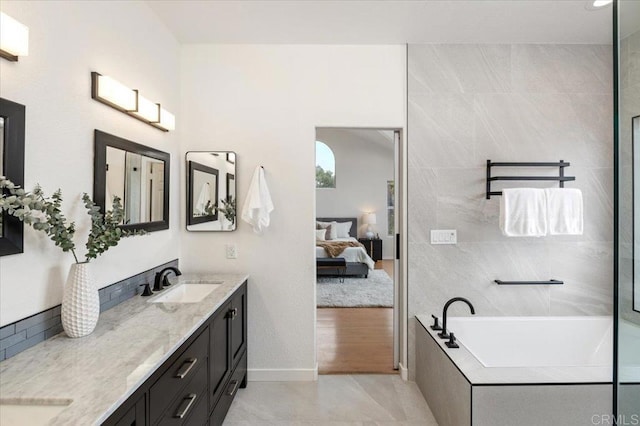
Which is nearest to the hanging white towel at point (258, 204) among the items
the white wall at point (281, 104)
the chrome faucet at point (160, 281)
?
the white wall at point (281, 104)

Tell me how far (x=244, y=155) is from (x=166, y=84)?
2.53 feet

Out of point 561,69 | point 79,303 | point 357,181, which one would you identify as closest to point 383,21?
point 561,69

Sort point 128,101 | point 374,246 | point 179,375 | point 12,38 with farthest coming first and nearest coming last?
point 374,246 → point 128,101 → point 179,375 → point 12,38

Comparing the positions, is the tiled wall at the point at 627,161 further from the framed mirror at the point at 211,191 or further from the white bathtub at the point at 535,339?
the framed mirror at the point at 211,191

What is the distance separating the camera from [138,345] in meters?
1.29

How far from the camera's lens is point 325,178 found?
8.27 meters

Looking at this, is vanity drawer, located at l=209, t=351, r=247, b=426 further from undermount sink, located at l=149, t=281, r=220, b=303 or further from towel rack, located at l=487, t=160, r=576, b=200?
towel rack, located at l=487, t=160, r=576, b=200

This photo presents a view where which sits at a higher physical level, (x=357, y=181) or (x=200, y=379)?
(x=357, y=181)

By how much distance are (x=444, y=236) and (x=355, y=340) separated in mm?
1540

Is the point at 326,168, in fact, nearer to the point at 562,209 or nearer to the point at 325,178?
the point at 325,178

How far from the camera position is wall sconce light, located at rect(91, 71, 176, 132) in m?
1.68

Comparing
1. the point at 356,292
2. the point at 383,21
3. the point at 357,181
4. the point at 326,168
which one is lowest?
the point at 356,292

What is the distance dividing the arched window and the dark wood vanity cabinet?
5.83 m

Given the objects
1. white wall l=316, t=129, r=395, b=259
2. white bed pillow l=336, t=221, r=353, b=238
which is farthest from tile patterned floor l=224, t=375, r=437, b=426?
white wall l=316, t=129, r=395, b=259
